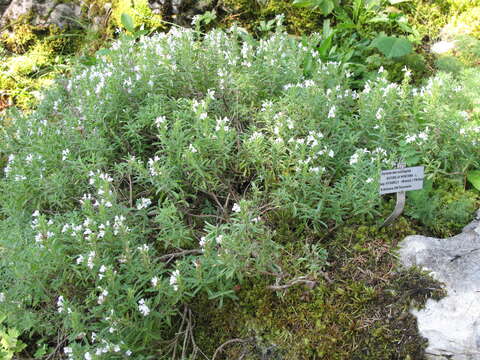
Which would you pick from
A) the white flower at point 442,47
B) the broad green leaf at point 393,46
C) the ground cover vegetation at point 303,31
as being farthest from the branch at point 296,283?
the white flower at point 442,47

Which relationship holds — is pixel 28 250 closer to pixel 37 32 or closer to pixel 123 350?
pixel 123 350

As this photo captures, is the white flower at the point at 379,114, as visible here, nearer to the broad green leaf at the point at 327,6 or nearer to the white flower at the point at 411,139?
the white flower at the point at 411,139

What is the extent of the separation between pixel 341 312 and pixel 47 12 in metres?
6.10

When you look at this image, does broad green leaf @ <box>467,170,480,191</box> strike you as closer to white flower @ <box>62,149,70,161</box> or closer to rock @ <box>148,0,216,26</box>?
white flower @ <box>62,149,70,161</box>

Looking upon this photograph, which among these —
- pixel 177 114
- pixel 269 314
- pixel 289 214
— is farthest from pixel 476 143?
pixel 177 114

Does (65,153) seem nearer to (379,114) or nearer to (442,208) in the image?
(379,114)

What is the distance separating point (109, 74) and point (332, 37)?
2463 millimetres

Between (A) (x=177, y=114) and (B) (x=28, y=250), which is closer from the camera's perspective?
(B) (x=28, y=250)

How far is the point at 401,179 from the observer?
8.13ft

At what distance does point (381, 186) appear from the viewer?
96.9 inches

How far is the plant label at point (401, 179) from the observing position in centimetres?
245

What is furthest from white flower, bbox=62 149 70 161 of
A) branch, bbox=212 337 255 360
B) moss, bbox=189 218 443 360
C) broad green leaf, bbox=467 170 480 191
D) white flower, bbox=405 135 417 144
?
broad green leaf, bbox=467 170 480 191

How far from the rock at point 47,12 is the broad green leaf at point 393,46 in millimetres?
4435

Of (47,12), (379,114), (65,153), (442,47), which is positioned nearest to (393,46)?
(442,47)
